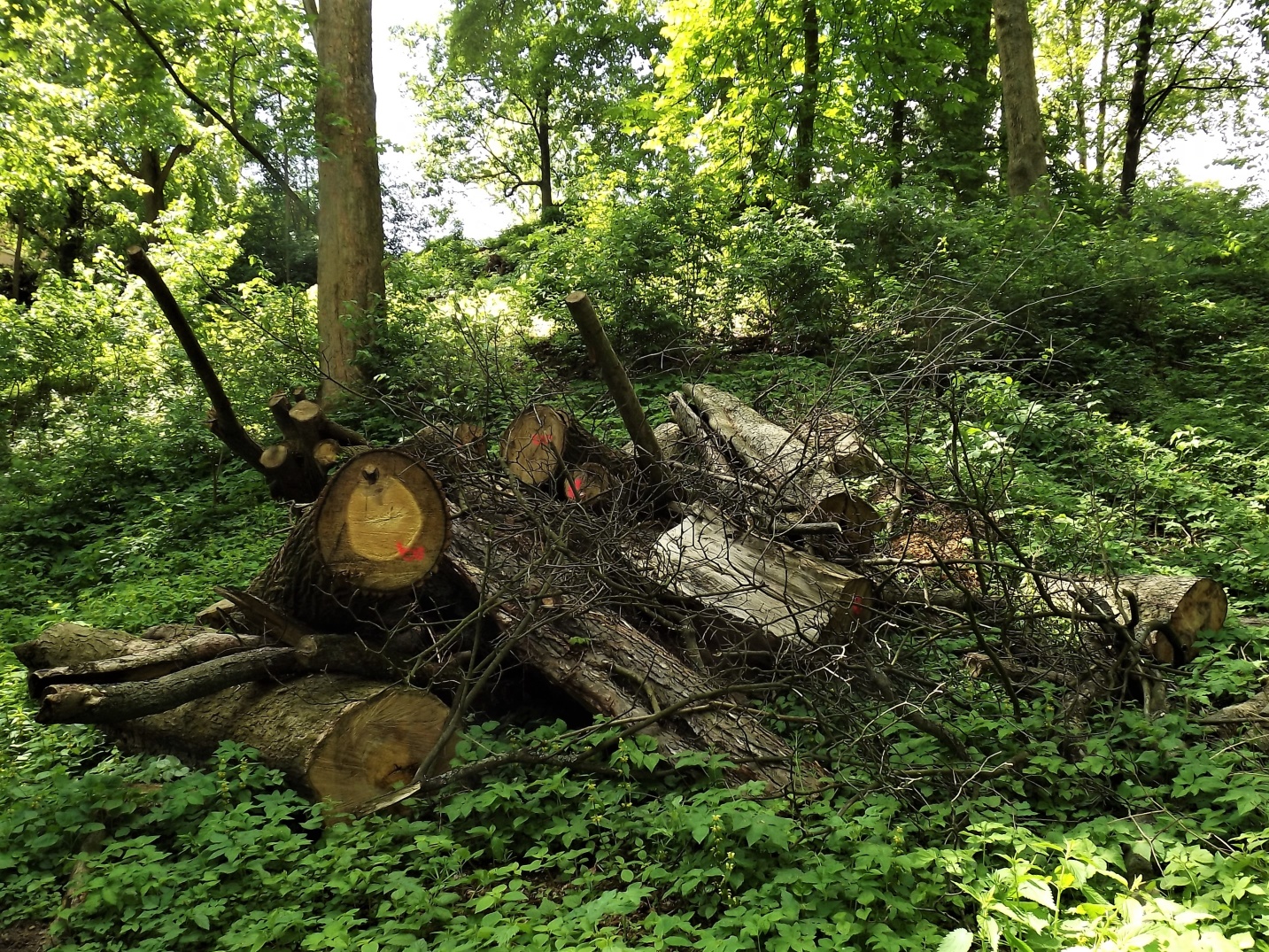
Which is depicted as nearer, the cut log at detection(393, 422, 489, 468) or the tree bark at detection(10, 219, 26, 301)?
the cut log at detection(393, 422, 489, 468)

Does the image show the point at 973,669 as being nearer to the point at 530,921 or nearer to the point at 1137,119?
the point at 530,921

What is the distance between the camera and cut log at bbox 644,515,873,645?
396cm

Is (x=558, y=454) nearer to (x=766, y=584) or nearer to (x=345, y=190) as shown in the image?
(x=766, y=584)

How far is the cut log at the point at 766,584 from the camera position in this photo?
3959 millimetres

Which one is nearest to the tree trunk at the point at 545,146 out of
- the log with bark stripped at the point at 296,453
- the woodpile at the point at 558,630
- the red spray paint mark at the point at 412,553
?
the log with bark stripped at the point at 296,453

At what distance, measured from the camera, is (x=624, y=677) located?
3859 mm

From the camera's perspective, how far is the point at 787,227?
9555mm

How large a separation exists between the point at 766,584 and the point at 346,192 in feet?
26.6

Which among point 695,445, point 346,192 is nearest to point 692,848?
point 695,445

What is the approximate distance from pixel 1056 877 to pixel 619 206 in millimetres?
9726

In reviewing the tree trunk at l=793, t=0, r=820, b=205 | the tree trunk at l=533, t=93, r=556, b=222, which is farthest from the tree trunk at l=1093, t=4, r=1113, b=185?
the tree trunk at l=533, t=93, r=556, b=222

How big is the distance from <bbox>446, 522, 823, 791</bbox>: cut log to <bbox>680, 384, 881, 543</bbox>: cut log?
4.30 feet

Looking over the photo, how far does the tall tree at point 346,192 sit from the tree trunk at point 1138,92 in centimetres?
1249

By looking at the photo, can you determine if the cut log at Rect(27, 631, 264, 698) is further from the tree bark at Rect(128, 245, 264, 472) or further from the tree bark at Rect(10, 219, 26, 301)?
the tree bark at Rect(10, 219, 26, 301)
